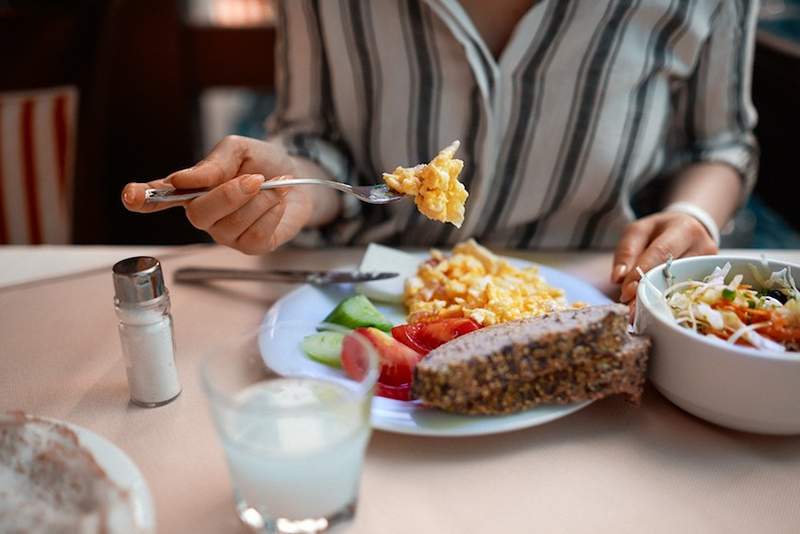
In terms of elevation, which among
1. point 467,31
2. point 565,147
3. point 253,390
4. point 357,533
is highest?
point 467,31

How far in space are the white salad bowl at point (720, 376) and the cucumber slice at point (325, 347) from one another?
385 millimetres

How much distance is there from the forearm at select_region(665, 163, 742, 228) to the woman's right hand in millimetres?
801

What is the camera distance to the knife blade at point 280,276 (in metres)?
1.16

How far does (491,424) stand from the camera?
2.64ft

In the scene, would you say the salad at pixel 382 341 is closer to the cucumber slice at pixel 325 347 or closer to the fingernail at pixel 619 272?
the cucumber slice at pixel 325 347

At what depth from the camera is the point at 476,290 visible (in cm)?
108

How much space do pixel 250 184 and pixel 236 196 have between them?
0.02m

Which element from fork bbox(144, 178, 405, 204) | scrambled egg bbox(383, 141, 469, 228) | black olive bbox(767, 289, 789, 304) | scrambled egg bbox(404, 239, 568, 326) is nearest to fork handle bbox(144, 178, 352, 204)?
fork bbox(144, 178, 405, 204)

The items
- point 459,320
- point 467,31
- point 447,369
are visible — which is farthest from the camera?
point 467,31

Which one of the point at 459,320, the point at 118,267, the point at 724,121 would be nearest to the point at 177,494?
the point at 118,267

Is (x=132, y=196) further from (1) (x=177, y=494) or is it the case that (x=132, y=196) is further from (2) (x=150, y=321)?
(1) (x=177, y=494)

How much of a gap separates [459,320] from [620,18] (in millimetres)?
716

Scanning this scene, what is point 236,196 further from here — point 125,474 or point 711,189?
point 711,189

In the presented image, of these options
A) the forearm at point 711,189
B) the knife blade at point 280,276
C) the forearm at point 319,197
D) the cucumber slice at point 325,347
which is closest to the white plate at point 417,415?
the cucumber slice at point 325,347
